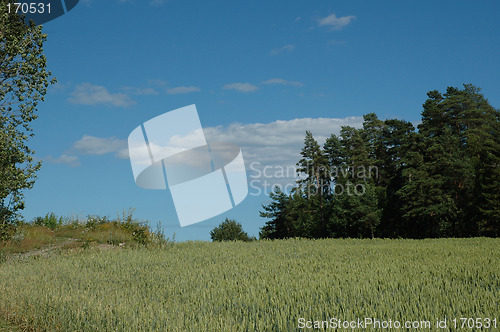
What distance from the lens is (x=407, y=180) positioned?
1984 inches

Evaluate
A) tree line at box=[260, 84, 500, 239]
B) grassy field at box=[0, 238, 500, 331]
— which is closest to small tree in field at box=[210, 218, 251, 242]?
tree line at box=[260, 84, 500, 239]

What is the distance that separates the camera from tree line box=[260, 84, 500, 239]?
1738 inches

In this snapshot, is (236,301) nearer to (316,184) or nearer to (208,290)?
(208,290)

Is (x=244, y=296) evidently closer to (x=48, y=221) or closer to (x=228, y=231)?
(x=48, y=221)

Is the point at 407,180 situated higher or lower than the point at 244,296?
higher

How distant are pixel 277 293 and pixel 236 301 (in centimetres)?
97

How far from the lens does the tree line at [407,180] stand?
44156 mm

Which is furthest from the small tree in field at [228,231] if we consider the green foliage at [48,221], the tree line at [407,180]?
the green foliage at [48,221]

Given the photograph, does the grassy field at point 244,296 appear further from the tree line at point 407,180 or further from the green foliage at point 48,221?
the tree line at point 407,180

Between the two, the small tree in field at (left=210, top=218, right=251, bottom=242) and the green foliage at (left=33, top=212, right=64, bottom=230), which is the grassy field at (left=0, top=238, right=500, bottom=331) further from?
the small tree in field at (left=210, top=218, right=251, bottom=242)

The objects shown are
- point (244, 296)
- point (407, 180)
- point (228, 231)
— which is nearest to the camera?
point (244, 296)

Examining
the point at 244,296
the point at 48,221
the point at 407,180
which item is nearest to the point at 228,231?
the point at 407,180

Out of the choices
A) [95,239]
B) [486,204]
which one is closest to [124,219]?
[95,239]

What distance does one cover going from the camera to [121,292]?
7.84 meters
